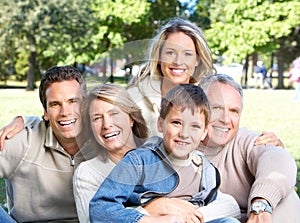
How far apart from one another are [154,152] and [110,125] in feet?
Answer: 0.79

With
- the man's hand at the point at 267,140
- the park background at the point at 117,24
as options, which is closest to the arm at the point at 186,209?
the man's hand at the point at 267,140

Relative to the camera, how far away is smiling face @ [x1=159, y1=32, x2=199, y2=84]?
2.44 metres

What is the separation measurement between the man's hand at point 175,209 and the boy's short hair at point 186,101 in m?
0.31

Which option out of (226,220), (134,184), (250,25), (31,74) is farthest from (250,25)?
(134,184)

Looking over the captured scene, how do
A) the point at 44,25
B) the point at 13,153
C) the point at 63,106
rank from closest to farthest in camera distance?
the point at 63,106, the point at 13,153, the point at 44,25

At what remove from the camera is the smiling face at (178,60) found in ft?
7.99

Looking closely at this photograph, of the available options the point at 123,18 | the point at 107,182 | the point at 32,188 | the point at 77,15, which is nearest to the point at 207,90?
the point at 107,182

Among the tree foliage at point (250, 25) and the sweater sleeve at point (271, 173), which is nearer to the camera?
the sweater sleeve at point (271, 173)

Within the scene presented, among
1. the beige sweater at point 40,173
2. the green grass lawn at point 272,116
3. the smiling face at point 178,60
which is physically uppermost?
the smiling face at point 178,60

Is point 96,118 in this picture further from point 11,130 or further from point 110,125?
point 11,130

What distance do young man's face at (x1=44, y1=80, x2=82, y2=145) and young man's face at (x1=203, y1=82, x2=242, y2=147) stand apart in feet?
2.07

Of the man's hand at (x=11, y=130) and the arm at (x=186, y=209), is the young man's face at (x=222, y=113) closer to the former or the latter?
the arm at (x=186, y=209)

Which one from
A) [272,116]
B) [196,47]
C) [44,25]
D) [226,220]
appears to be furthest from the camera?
[44,25]

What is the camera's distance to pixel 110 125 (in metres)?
2.27
